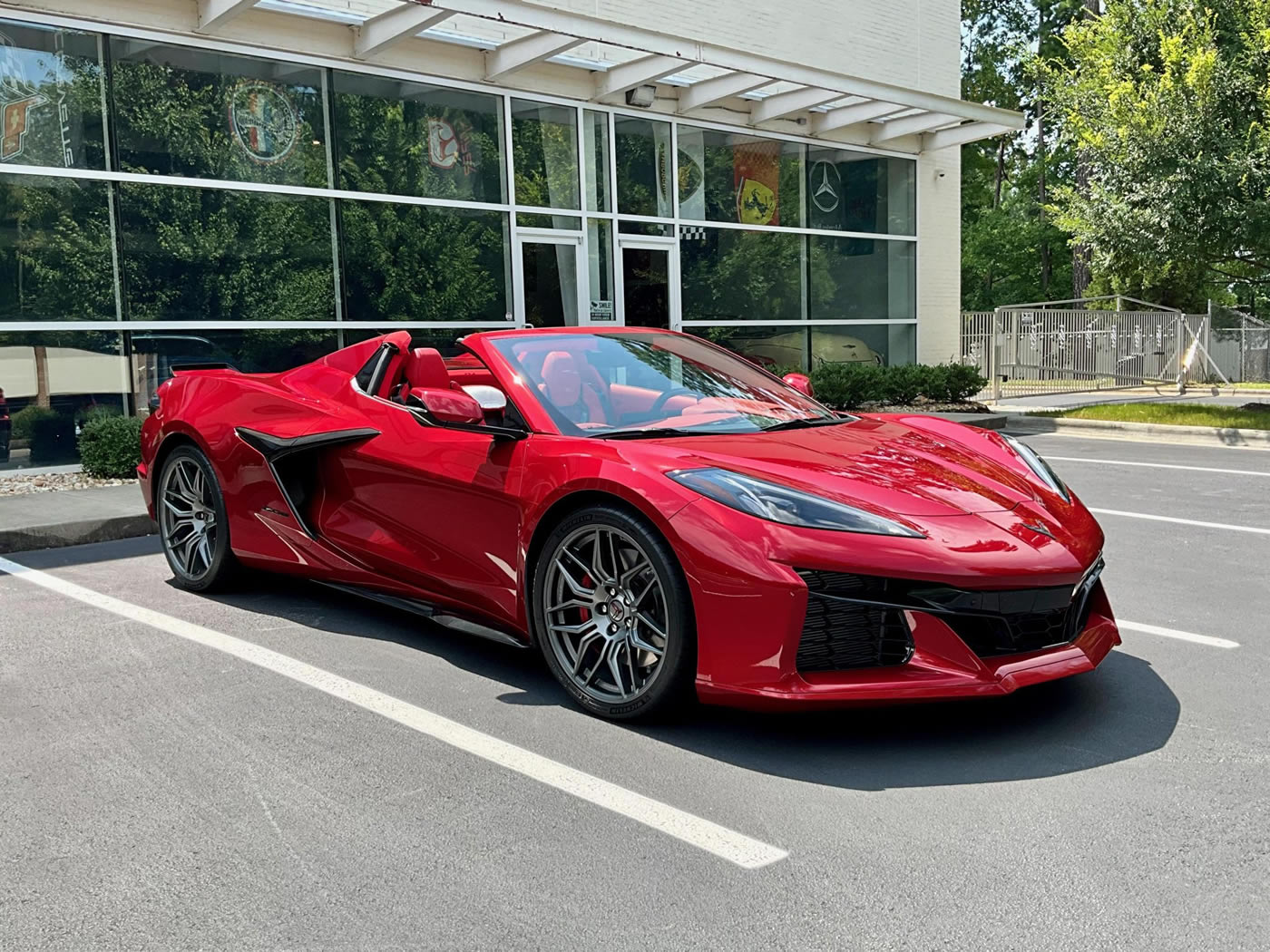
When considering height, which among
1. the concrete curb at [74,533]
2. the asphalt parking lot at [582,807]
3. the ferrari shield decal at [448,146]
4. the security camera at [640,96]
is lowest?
the asphalt parking lot at [582,807]

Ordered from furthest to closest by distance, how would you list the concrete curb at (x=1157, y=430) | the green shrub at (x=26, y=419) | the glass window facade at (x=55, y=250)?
the concrete curb at (x=1157, y=430) < the green shrub at (x=26, y=419) < the glass window facade at (x=55, y=250)

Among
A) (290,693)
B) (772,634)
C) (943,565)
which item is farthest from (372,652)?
(943,565)

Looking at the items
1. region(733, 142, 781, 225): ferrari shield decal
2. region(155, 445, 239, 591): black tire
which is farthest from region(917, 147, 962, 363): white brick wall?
region(155, 445, 239, 591): black tire

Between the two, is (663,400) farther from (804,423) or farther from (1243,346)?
(1243,346)

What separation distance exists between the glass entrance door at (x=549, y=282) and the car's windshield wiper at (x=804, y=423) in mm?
9948

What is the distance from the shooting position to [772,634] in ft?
12.1

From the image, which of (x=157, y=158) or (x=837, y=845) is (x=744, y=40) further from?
(x=837, y=845)

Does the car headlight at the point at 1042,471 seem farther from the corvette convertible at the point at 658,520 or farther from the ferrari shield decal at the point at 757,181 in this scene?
the ferrari shield decal at the point at 757,181

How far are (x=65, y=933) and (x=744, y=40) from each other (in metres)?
16.7

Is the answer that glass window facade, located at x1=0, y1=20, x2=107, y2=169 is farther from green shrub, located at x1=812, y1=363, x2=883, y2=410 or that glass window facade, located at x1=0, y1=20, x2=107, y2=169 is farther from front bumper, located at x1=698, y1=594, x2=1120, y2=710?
front bumper, located at x1=698, y1=594, x2=1120, y2=710

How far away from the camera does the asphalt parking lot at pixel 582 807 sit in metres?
2.77

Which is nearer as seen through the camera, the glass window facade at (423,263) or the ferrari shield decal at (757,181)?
the glass window facade at (423,263)

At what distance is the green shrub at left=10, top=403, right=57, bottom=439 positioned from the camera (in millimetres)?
11070

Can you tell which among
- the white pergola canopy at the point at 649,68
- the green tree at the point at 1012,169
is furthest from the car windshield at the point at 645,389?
the green tree at the point at 1012,169
